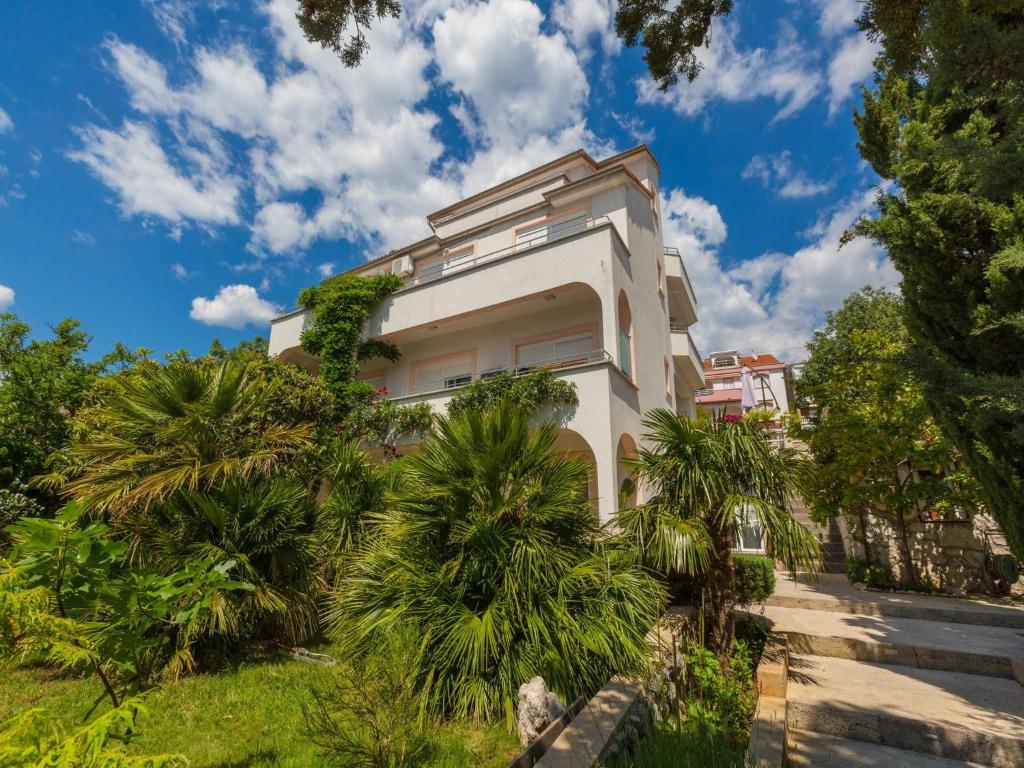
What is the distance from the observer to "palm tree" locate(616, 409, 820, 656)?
5.84 metres

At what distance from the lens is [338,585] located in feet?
23.9

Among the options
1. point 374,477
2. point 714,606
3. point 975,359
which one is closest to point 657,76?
point 975,359

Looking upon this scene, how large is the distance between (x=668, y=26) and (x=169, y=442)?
356 inches

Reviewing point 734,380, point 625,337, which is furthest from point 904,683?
point 734,380

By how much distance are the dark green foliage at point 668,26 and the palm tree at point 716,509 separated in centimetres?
448

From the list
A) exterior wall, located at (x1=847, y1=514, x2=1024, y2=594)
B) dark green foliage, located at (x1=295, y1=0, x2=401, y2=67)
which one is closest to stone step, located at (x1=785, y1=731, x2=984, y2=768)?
dark green foliage, located at (x1=295, y1=0, x2=401, y2=67)

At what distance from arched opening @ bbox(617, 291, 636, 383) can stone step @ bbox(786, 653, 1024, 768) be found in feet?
26.0

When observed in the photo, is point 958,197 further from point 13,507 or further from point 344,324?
point 13,507

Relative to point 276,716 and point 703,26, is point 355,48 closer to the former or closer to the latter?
point 703,26

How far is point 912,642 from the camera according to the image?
730cm

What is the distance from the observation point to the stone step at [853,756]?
4.41 m

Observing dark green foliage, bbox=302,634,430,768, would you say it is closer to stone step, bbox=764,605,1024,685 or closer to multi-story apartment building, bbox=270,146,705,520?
stone step, bbox=764,605,1024,685

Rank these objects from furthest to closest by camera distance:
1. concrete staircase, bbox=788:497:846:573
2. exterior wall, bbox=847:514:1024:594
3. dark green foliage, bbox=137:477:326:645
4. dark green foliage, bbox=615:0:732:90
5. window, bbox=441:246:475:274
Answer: window, bbox=441:246:475:274, concrete staircase, bbox=788:497:846:573, exterior wall, bbox=847:514:1024:594, dark green foliage, bbox=137:477:326:645, dark green foliage, bbox=615:0:732:90

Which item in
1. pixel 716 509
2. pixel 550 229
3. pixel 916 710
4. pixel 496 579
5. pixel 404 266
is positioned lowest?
pixel 916 710
